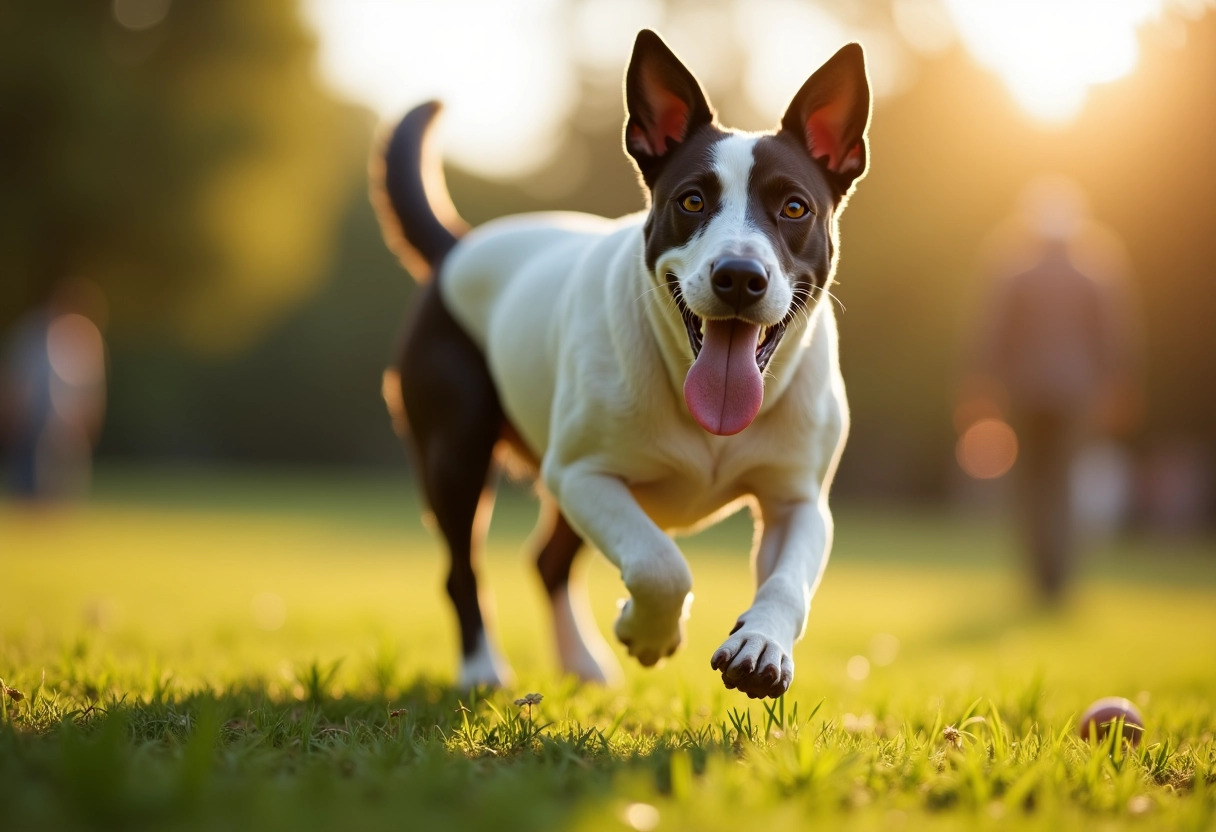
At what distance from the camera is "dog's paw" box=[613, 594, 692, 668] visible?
3.42 metres

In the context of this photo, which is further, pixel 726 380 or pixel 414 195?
pixel 414 195

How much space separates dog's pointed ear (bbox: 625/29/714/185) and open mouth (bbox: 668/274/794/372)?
0.54m

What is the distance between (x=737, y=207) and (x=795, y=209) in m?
0.19

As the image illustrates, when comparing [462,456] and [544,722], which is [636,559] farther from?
[462,456]

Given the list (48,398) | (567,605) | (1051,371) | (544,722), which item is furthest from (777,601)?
(48,398)

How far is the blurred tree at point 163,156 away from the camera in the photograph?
70.7 ft

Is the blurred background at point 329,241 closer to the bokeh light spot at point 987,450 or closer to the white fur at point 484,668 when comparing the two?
the bokeh light spot at point 987,450

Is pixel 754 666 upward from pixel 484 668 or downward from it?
upward

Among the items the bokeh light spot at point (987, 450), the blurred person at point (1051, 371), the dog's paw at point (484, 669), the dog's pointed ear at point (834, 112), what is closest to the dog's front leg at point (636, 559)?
the dog's paw at point (484, 669)

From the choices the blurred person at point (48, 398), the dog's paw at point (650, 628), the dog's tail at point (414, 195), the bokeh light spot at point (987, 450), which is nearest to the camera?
the dog's paw at point (650, 628)

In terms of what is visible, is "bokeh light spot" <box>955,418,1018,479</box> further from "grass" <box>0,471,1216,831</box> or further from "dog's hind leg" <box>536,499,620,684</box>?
"dog's hind leg" <box>536,499,620,684</box>

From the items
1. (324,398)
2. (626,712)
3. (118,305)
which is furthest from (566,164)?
(626,712)

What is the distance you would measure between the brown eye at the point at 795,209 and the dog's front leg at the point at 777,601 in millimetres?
920

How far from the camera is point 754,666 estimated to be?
2.97 m
